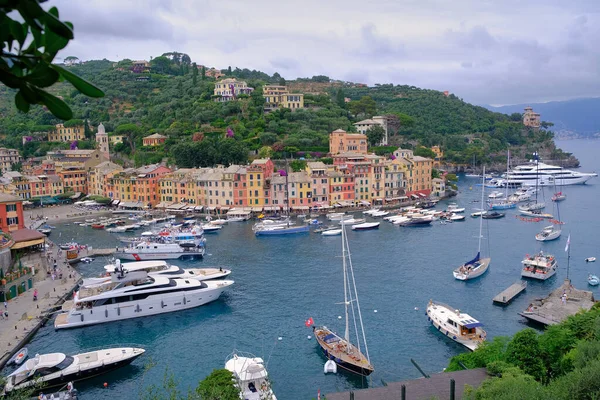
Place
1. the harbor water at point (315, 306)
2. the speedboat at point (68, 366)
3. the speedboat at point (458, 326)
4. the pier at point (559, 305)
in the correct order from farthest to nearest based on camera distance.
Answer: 1. the pier at point (559, 305)
2. the speedboat at point (458, 326)
3. the harbor water at point (315, 306)
4. the speedboat at point (68, 366)

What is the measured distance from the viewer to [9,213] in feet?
110

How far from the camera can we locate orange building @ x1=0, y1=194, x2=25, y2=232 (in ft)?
109

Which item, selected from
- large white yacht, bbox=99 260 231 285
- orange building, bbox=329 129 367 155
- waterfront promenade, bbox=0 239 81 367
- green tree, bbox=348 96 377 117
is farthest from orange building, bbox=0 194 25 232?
green tree, bbox=348 96 377 117

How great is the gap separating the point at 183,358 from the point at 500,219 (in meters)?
37.5

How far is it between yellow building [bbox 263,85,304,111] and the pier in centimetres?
5624

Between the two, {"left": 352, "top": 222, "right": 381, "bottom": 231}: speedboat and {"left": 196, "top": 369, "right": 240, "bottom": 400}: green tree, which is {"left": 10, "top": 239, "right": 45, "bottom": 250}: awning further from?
{"left": 352, "top": 222, "right": 381, "bottom": 231}: speedboat

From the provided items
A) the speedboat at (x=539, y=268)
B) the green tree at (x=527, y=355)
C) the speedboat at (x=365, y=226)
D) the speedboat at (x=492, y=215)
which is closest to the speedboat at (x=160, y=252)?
the speedboat at (x=365, y=226)

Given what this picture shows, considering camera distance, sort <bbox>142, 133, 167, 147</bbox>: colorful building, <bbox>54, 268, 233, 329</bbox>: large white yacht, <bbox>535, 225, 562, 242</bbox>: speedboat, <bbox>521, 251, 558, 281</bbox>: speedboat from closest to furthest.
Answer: <bbox>54, 268, 233, 329</bbox>: large white yacht, <bbox>521, 251, 558, 281</bbox>: speedboat, <bbox>535, 225, 562, 242</bbox>: speedboat, <bbox>142, 133, 167, 147</bbox>: colorful building

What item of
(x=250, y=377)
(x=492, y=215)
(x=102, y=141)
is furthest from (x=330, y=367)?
(x=102, y=141)

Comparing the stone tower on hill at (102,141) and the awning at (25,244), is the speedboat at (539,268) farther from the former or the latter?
the stone tower on hill at (102,141)

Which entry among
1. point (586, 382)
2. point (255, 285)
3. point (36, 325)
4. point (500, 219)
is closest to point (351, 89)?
point (500, 219)

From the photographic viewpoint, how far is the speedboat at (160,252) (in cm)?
3559

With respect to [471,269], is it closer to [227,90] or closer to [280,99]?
[280,99]

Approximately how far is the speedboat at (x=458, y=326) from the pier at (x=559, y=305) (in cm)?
305
